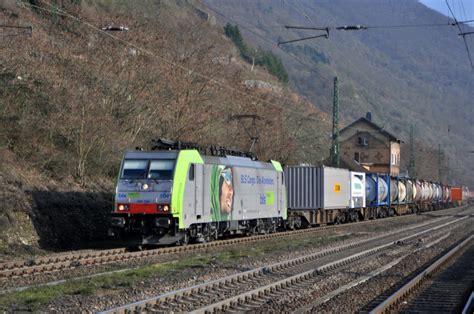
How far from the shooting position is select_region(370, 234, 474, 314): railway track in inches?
524

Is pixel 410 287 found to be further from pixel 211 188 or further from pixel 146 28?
pixel 146 28

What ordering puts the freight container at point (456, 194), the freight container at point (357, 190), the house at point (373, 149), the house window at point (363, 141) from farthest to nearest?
the house window at point (363, 141) → the house at point (373, 149) → the freight container at point (456, 194) → the freight container at point (357, 190)

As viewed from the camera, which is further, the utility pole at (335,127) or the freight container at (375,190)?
the freight container at (375,190)

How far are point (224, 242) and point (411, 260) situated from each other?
7.51m

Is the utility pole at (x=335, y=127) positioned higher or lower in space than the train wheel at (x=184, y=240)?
higher

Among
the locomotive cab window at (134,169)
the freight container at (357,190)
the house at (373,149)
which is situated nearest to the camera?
the locomotive cab window at (134,169)

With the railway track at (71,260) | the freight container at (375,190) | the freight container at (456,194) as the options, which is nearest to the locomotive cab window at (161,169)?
the railway track at (71,260)

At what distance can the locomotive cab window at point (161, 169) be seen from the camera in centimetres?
2226

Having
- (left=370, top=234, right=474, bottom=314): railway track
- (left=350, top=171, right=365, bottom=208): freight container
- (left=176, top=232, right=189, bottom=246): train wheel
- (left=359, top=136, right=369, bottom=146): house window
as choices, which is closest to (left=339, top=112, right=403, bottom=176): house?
(left=359, top=136, right=369, bottom=146): house window

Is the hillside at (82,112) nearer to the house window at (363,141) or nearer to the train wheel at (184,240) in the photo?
the train wheel at (184,240)

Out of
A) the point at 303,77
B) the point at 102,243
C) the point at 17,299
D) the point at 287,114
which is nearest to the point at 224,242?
the point at 102,243

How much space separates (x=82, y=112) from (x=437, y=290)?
1812 cm

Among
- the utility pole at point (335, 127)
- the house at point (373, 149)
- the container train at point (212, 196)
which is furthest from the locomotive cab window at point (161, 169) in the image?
the house at point (373, 149)

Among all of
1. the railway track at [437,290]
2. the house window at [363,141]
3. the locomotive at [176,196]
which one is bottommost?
the railway track at [437,290]
